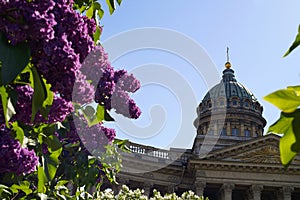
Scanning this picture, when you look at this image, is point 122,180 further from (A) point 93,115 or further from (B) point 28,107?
(B) point 28,107

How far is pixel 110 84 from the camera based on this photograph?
3.46 meters

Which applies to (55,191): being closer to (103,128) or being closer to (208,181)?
(103,128)

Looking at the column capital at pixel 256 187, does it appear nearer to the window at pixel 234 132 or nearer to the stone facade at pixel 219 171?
the stone facade at pixel 219 171

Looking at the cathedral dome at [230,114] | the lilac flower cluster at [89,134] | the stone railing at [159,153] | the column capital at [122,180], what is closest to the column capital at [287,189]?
the stone railing at [159,153]

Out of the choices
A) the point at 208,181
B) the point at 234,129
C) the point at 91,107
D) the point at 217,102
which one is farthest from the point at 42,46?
the point at 217,102

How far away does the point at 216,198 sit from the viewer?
4853cm

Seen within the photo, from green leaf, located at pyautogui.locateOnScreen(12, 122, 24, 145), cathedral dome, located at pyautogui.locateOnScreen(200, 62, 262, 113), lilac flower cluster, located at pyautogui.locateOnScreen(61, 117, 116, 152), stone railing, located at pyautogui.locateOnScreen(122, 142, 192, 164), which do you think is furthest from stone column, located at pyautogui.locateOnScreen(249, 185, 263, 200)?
green leaf, located at pyautogui.locateOnScreen(12, 122, 24, 145)

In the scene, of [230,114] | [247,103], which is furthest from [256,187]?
[247,103]

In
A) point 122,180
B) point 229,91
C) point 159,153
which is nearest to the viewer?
point 122,180

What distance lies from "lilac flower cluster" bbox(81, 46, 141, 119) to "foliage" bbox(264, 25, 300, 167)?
208cm

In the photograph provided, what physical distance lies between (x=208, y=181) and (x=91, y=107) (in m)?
40.3

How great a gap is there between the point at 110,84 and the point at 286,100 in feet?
7.33

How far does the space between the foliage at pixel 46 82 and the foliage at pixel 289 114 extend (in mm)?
1159

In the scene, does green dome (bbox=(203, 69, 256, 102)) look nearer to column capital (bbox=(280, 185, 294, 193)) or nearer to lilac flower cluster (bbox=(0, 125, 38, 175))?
column capital (bbox=(280, 185, 294, 193))
